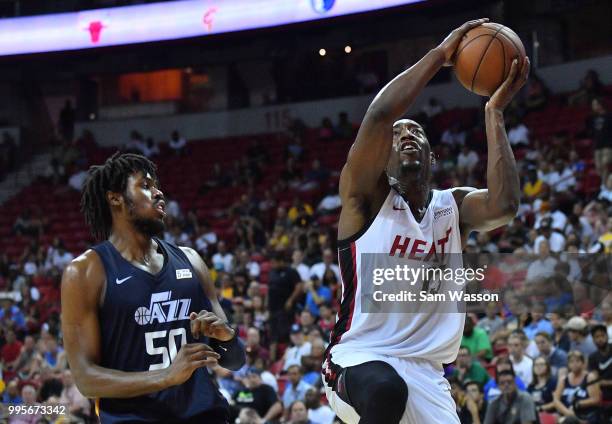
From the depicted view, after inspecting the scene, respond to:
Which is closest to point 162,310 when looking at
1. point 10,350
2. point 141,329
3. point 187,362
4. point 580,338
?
point 141,329

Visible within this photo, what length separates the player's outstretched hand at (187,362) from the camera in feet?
12.1

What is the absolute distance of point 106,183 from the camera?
4195 millimetres

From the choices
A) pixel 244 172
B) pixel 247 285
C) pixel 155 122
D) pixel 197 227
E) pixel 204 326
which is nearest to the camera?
pixel 204 326

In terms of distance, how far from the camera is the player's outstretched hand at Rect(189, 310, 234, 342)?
147 inches

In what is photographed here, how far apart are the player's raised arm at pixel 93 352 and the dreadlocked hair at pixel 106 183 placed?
1.02 ft

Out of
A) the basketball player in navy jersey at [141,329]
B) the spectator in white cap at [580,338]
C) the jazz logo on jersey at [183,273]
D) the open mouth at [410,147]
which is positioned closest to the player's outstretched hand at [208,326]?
the basketball player in navy jersey at [141,329]

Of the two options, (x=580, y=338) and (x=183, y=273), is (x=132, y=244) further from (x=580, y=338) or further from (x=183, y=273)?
(x=580, y=338)

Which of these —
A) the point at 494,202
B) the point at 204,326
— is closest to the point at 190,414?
the point at 204,326

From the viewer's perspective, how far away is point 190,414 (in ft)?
12.6

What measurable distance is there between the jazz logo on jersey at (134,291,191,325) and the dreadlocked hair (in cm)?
48

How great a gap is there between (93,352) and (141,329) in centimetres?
21

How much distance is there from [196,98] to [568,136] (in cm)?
1111

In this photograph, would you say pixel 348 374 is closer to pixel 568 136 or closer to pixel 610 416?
pixel 610 416

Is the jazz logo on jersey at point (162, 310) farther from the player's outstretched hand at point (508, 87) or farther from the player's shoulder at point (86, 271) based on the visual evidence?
the player's outstretched hand at point (508, 87)
